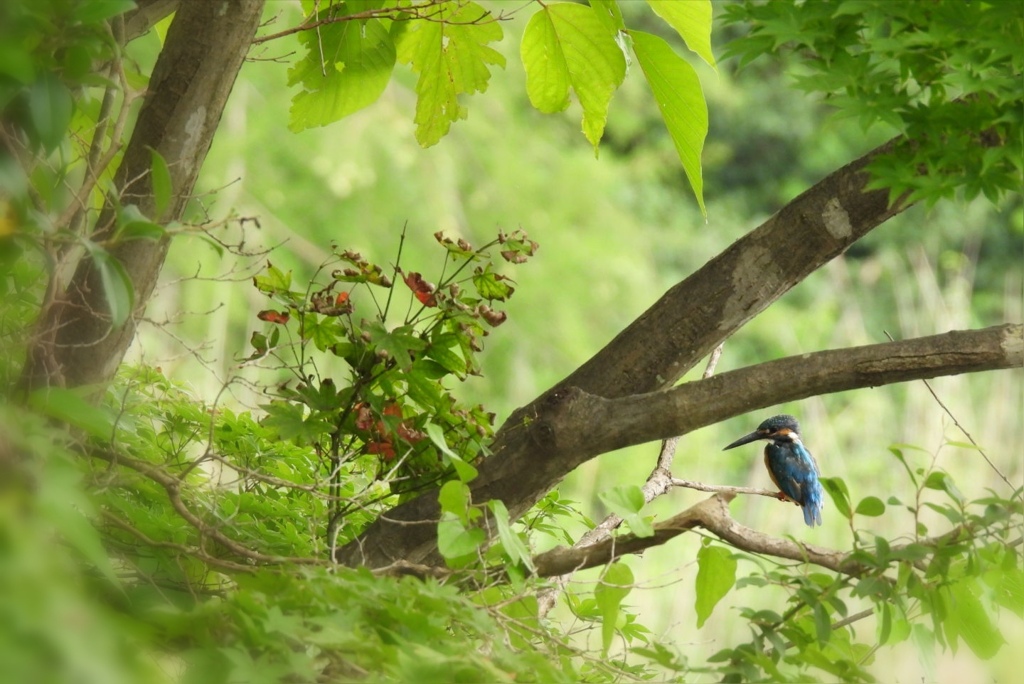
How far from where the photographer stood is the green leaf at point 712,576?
0.73m

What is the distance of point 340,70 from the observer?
1.00 m

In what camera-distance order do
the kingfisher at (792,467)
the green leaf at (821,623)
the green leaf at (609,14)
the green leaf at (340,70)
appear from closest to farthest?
the green leaf at (821,623) → the green leaf at (609,14) → the green leaf at (340,70) → the kingfisher at (792,467)

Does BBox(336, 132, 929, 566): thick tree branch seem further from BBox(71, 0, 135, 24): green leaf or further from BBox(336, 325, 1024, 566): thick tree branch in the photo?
BBox(71, 0, 135, 24): green leaf

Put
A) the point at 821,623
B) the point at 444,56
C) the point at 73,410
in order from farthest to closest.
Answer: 1. the point at 444,56
2. the point at 821,623
3. the point at 73,410

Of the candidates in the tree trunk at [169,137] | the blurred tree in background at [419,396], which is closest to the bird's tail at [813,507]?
the blurred tree in background at [419,396]

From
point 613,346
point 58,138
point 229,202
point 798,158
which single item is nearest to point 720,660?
point 613,346

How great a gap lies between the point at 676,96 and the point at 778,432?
0.56 m

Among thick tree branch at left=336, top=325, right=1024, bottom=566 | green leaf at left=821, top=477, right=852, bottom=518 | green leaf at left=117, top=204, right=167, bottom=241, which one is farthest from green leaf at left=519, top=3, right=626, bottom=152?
green leaf at left=117, top=204, right=167, bottom=241

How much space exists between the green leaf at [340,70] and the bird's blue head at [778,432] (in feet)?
1.91

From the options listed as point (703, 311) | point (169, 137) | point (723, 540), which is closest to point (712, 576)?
point (723, 540)

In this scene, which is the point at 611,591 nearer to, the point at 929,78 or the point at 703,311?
the point at 703,311

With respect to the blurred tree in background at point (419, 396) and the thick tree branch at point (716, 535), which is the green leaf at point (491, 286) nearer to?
the blurred tree in background at point (419, 396)

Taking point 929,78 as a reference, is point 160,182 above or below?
below

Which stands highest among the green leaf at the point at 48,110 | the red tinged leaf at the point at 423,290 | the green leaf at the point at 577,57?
the green leaf at the point at 577,57
